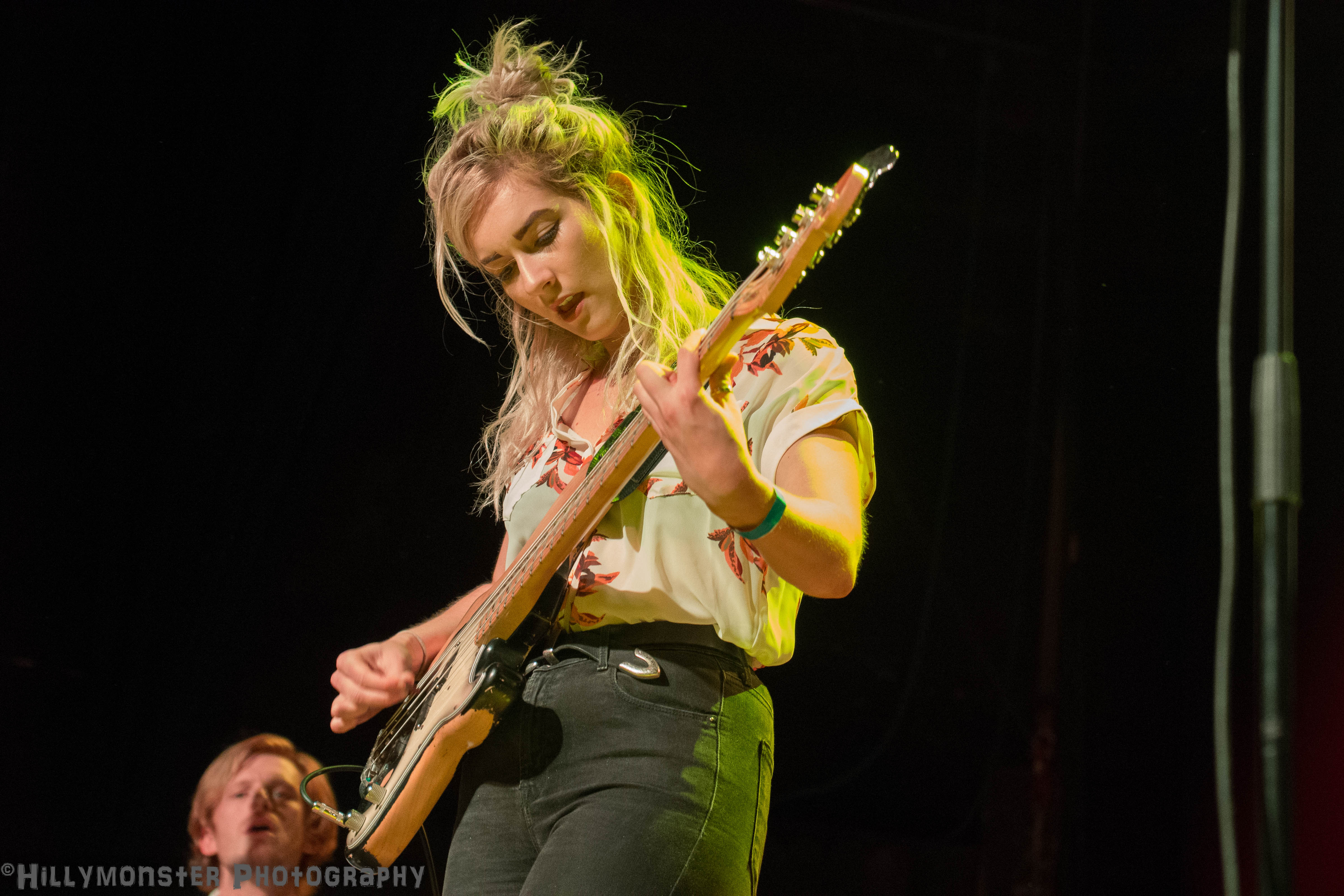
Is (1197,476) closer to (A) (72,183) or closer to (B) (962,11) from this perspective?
(B) (962,11)

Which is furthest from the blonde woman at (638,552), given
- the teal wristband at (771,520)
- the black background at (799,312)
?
the black background at (799,312)

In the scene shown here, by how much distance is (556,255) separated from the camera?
1615mm

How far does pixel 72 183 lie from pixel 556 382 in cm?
180

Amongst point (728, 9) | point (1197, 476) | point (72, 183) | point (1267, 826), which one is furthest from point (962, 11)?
point (1267, 826)

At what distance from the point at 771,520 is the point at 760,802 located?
0.37 meters

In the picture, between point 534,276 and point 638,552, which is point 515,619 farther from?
point 534,276

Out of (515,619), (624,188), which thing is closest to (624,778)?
(515,619)

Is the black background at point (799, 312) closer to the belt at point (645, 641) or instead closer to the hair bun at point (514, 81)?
the hair bun at point (514, 81)

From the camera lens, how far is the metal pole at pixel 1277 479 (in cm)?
84

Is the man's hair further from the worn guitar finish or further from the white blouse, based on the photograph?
the white blouse

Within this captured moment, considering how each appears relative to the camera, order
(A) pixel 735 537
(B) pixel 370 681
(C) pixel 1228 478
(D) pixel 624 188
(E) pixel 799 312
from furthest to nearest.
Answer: (E) pixel 799 312 < (D) pixel 624 188 < (B) pixel 370 681 < (A) pixel 735 537 < (C) pixel 1228 478

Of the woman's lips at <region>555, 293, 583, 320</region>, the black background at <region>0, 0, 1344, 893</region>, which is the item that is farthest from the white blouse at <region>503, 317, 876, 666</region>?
the black background at <region>0, 0, 1344, 893</region>

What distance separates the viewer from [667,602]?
4.17 feet

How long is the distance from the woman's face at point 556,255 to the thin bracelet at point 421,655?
0.50 metres
